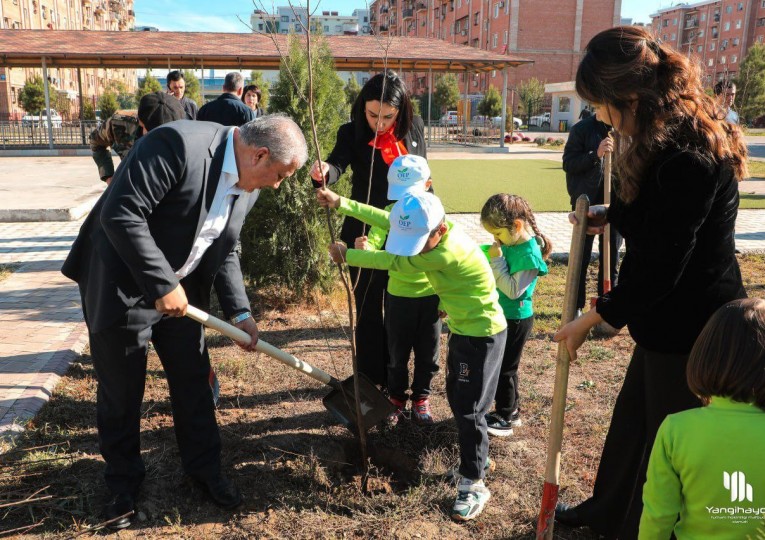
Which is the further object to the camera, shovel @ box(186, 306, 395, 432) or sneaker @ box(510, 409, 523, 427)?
sneaker @ box(510, 409, 523, 427)

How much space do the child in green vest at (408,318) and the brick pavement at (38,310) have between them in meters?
2.10

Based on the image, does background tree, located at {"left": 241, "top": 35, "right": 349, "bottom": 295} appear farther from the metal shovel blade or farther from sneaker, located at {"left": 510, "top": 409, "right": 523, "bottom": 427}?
sneaker, located at {"left": 510, "top": 409, "right": 523, "bottom": 427}

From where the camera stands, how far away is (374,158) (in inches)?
147

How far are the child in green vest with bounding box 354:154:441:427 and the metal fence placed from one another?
2572 centimetres

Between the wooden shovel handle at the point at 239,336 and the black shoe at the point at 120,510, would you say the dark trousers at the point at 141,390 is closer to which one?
the black shoe at the point at 120,510

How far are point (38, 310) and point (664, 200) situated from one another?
5615 millimetres

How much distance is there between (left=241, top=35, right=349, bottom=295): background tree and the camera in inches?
221

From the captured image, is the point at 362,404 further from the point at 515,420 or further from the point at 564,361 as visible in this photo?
the point at 564,361

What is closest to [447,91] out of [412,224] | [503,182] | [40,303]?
[503,182]

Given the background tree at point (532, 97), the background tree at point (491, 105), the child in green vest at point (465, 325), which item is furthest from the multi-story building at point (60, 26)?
the child in green vest at point (465, 325)

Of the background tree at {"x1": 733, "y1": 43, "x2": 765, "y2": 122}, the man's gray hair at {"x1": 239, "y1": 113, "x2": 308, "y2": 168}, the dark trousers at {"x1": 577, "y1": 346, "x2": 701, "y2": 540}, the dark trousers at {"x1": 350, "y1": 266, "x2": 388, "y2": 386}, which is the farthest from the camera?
the background tree at {"x1": 733, "y1": 43, "x2": 765, "y2": 122}

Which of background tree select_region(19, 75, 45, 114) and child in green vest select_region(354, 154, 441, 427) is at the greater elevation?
background tree select_region(19, 75, 45, 114)

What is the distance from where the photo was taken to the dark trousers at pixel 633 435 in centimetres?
210

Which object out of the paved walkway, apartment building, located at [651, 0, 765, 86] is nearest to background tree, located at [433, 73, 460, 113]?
the paved walkway
